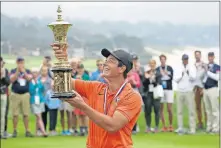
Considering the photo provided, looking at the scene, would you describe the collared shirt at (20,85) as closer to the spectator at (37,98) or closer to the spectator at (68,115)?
the spectator at (37,98)

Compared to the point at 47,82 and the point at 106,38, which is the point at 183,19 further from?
the point at 47,82

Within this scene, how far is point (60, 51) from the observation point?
6.39m

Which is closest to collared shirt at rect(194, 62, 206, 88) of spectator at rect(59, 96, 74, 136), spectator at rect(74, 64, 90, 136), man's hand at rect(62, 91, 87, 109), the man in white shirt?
the man in white shirt

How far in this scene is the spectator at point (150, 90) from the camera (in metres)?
17.6

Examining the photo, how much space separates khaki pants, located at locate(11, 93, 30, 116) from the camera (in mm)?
16844

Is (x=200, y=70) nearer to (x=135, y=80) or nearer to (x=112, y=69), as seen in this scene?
(x=135, y=80)

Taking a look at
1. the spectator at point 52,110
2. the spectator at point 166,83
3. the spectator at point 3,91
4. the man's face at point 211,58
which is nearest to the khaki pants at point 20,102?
the spectator at point 3,91

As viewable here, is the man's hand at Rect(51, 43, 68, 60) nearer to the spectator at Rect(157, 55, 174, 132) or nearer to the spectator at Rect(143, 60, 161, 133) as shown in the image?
the spectator at Rect(143, 60, 161, 133)

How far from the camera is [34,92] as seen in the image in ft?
55.3

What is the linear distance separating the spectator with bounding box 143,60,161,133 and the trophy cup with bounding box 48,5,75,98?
11.3 meters

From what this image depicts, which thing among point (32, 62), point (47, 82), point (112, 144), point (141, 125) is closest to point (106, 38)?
point (32, 62)

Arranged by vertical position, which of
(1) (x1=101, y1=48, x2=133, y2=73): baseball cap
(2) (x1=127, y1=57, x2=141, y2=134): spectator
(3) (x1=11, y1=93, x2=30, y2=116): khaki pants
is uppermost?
(1) (x1=101, y1=48, x2=133, y2=73): baseball cap

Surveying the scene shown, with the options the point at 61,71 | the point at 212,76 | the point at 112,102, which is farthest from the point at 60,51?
the point at 212,76

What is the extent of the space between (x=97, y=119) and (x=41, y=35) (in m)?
17.5
